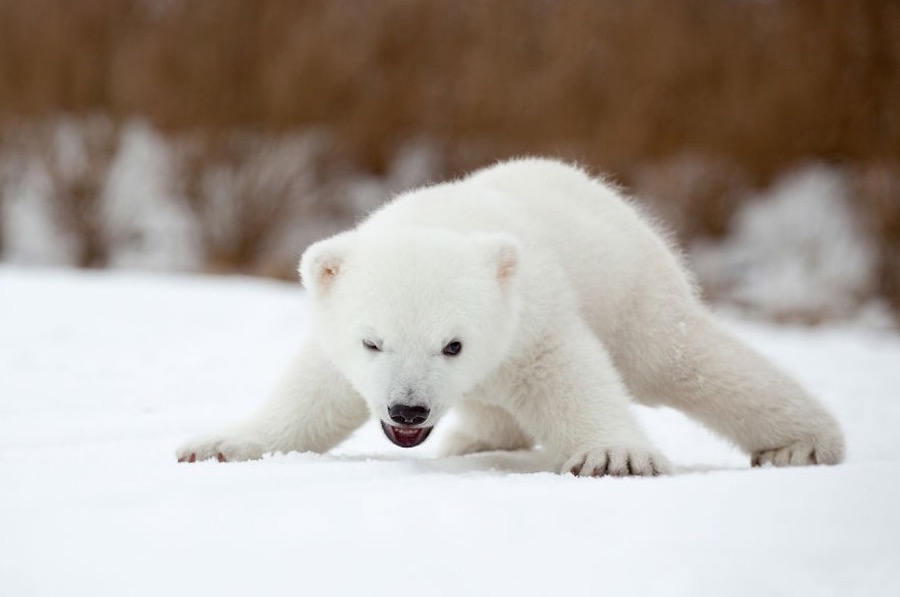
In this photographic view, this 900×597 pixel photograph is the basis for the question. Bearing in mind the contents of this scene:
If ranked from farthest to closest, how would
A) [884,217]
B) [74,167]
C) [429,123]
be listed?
1. [429,123]
2. [74,167]
3. [884,217]

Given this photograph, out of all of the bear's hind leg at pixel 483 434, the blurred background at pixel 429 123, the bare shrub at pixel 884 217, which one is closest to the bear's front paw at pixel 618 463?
the bear's hind leg at pixel 483 434

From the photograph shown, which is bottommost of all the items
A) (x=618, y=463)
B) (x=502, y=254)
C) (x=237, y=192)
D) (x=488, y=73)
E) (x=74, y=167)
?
(x=618, y=463)

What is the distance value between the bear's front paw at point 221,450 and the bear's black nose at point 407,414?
0.72 meters

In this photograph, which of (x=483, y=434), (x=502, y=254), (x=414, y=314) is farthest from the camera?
(x=483, y=434)

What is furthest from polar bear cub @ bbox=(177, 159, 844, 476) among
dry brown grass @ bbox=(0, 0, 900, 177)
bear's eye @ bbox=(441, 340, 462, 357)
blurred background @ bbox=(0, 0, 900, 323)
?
dry brown grass @ bbox=(0, 0, 900, 177)

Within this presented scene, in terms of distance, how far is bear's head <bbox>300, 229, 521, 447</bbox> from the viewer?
3025 mm

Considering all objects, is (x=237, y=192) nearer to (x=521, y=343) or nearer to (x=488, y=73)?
(x=488, y=73)

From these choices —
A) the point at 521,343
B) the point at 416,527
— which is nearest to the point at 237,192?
the point at 521,343

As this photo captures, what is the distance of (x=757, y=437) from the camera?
391 centimetres

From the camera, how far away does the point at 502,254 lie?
3262mm

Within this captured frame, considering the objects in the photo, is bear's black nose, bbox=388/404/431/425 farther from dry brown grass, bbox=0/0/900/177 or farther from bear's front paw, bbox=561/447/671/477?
dry brown grass, bbox=0/0/900/177

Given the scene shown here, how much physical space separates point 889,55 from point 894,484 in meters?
11.7

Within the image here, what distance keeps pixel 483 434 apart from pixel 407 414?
1.39 m

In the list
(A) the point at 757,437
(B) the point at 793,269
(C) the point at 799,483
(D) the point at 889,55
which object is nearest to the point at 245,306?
(A) the point at 757,437
